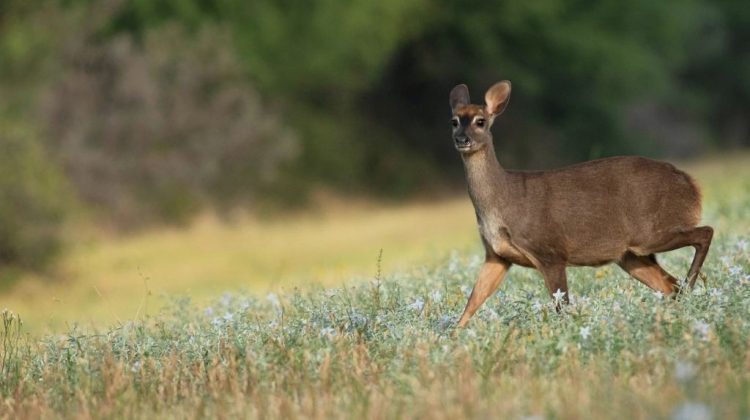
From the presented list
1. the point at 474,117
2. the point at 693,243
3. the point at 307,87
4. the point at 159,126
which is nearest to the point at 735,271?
the point at 693,243

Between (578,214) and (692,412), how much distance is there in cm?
389

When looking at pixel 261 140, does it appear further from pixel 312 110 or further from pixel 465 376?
pixel 465 376

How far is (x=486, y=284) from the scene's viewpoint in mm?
8672

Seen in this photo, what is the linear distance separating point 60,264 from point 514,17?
19.7 m

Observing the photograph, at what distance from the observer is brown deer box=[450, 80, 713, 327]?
868cm

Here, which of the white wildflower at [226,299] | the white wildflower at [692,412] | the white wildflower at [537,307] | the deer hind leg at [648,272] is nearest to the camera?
the white wildflower at [692,412]

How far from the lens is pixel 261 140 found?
106 feet

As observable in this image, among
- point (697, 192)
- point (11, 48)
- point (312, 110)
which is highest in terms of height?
point (312, 110)

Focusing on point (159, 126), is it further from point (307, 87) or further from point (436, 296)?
point (436, 296)

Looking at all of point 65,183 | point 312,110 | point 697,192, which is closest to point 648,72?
point 312,110

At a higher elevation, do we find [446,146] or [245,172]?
[446,146]

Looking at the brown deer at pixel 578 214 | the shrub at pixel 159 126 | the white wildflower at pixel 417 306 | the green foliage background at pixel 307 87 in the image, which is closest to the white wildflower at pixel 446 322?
the brown deer at pixel 578 214

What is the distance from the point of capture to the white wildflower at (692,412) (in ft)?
16.3

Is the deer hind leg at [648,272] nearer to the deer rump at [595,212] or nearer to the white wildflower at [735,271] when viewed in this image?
the deer rump at [595,212]
